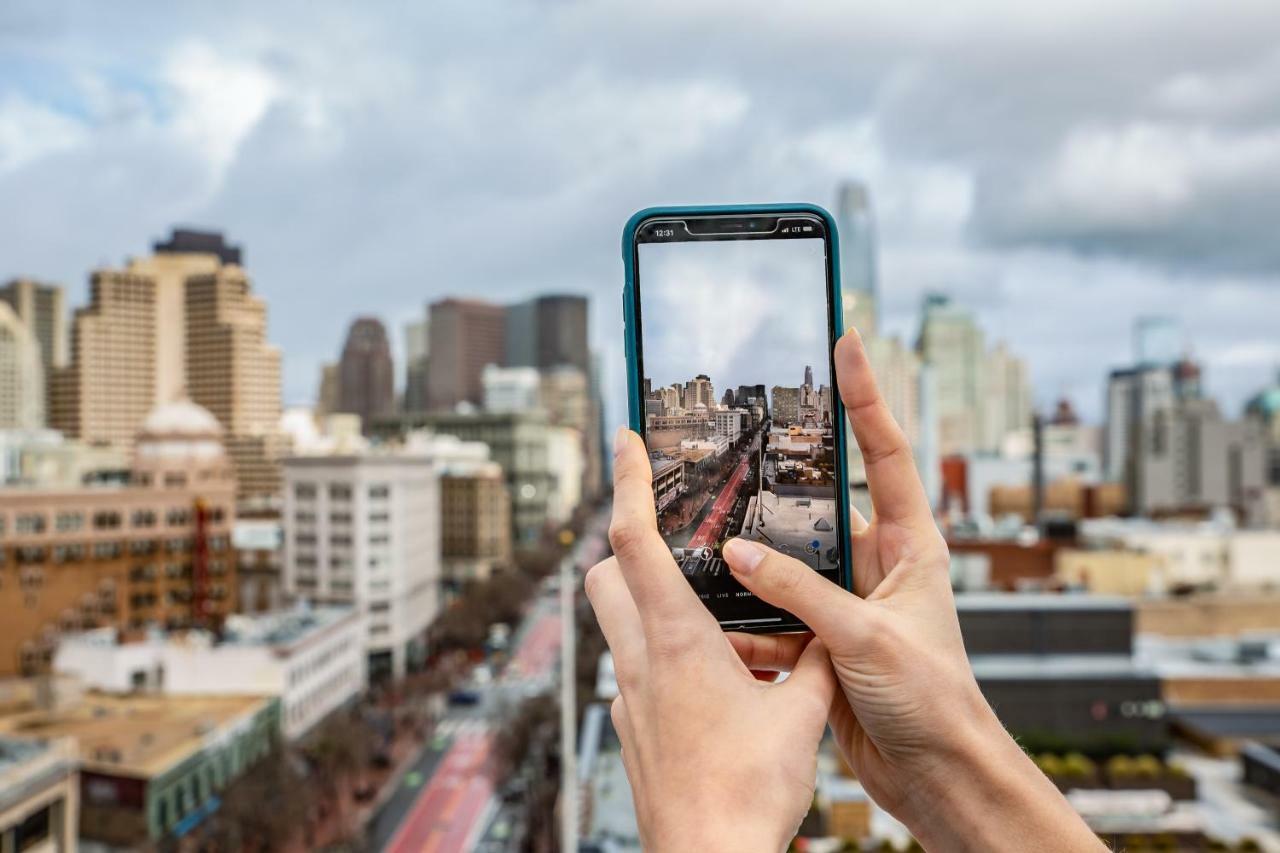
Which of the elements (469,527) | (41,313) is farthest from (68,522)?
(41,313)

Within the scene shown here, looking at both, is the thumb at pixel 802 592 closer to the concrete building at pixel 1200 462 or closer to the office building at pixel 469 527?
the office building at pixel 469 527

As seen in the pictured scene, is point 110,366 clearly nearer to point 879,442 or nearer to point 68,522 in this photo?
point 68,522

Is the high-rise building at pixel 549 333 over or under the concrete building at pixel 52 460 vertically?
over

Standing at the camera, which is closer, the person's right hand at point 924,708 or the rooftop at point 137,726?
the person's right hand at point 924,708

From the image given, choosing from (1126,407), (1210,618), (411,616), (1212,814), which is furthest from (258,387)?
(1126,407)

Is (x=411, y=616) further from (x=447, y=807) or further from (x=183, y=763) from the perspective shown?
(x=183, y=763)

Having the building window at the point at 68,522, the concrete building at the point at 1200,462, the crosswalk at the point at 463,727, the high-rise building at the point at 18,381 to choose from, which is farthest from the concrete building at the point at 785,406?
the concrete building at the point at 1200,462

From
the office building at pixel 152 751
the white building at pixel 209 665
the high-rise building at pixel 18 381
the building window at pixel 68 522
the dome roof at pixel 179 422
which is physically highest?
the high-rise building at pixel 18 381

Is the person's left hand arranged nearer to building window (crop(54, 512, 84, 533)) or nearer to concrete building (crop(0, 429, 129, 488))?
building window (crop(54, 512, 84, 533))
